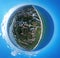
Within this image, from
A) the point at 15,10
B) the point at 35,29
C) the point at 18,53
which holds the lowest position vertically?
the point at 18,53

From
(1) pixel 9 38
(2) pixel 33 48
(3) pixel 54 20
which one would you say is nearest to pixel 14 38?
(1) pixel 9 38

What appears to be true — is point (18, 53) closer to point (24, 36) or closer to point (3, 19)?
point (24, 36)

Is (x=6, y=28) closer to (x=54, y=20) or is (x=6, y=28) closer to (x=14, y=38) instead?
(x=14, y=38)

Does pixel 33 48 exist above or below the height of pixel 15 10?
below

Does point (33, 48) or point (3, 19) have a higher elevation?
point (3, 19)

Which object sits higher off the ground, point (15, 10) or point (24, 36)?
point (15, 10)

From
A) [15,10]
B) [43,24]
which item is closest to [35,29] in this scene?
[43,24]

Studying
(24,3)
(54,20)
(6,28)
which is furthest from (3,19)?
(54,20)

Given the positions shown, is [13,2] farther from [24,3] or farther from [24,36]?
[24,36]
